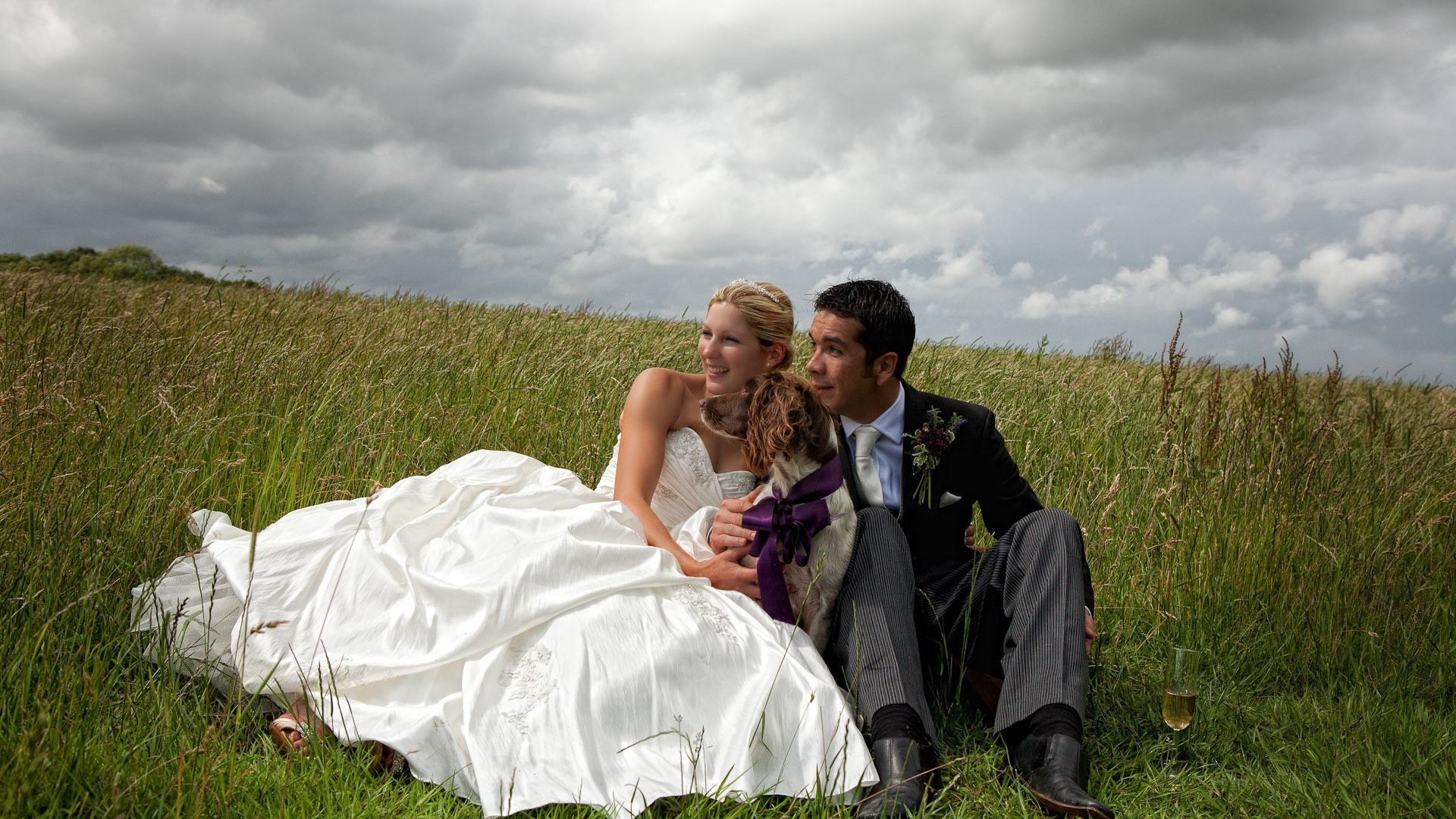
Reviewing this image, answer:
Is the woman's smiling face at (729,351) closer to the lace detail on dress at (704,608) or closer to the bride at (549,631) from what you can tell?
the bride at (549,631)

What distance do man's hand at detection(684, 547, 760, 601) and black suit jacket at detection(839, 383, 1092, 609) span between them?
0.62 m

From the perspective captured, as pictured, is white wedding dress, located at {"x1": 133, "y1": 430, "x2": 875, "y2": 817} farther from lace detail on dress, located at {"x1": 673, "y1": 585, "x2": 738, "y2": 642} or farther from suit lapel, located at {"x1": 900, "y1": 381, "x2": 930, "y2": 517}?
suit lapel, located at {"x1": 900, "y1": 381, "x2": 930, "y2": 517}

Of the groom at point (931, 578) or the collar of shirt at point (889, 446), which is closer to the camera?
the groom at point (931, 578)

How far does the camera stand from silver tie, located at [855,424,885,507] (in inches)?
136

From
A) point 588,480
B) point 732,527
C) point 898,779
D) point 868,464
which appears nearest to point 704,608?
point 732,527

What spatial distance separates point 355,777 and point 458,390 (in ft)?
12.5

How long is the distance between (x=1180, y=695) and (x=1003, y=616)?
605mm

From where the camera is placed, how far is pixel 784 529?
2838 millimetres

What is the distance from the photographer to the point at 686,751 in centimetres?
251

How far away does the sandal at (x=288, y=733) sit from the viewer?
2730mm

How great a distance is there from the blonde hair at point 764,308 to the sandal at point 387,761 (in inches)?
75.9

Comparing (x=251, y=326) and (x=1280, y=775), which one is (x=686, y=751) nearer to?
(x=1280, y=775)

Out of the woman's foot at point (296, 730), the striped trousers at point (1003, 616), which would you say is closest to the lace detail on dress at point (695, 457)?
the striped trousers at point (1003, 616)

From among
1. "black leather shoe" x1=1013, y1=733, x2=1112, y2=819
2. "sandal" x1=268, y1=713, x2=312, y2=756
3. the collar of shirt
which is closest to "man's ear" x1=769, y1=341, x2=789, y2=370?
the collar of shirt
